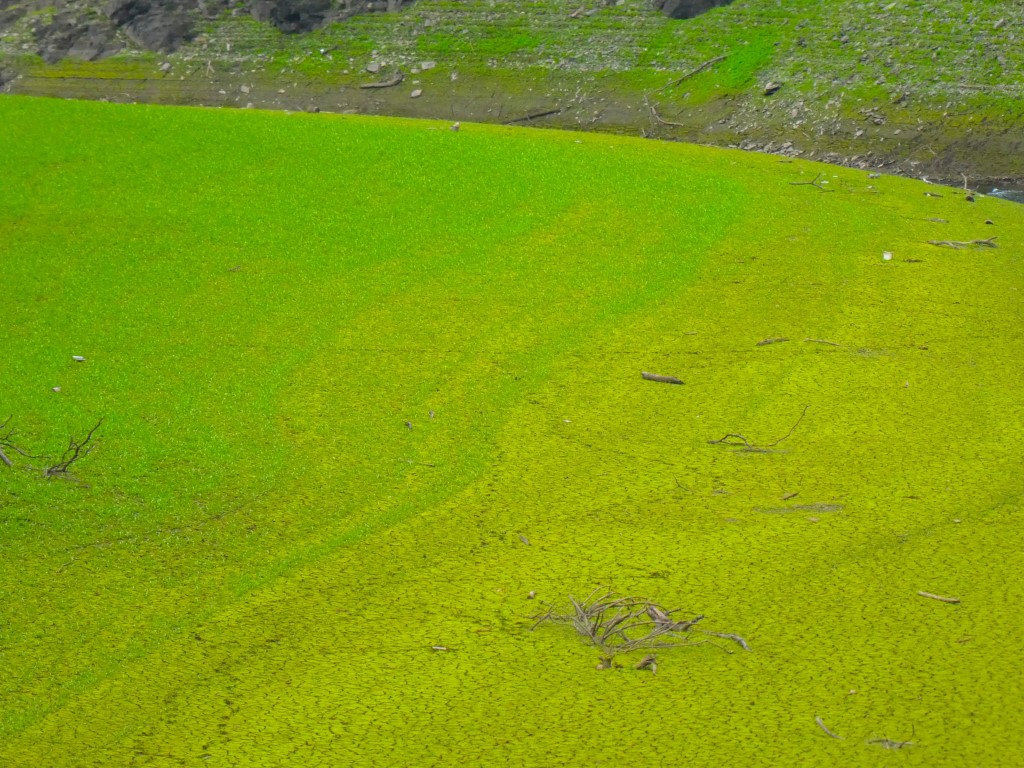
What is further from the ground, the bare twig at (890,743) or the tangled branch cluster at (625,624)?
the bare twig at (890,743)

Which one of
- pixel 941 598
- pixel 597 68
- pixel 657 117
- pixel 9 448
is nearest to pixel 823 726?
pixel 941 598

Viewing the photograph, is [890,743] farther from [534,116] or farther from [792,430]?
[534,116]

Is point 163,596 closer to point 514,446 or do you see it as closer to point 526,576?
point 526,576

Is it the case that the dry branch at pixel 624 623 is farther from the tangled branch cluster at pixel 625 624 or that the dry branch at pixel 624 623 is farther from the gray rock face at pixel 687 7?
the gray rock face at pixel 687 7

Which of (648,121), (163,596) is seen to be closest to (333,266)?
(163,596)

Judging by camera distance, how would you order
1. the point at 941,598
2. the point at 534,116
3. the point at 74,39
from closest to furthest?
the point at 941,598 → the point at 534,116 → the point at 74,39

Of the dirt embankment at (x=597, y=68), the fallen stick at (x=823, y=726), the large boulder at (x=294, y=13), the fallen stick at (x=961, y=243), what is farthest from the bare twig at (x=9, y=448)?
the large boulder at (x=294, y=13)
